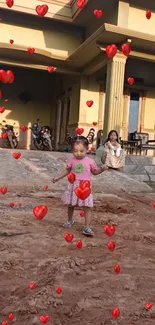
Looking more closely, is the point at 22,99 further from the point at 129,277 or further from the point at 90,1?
the point at 129,277

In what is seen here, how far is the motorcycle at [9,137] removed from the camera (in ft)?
43.9

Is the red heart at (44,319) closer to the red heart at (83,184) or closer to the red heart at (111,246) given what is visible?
the red heart at (111,246)

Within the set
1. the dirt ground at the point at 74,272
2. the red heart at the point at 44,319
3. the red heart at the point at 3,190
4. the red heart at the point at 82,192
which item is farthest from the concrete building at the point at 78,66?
the red heart at the point at 44,319

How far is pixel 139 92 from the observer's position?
1379 centimetres

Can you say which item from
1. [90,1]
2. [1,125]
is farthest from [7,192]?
[1,125]

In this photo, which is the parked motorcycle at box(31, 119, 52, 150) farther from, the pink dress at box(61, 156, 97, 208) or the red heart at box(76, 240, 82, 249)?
the red heart at box(76, 240, 82, 249)

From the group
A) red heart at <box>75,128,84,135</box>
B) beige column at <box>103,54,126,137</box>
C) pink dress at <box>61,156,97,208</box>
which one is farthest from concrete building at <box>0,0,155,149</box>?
pink dress at <box>61,156,97,208</box>

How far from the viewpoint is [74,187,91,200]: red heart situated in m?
3.95

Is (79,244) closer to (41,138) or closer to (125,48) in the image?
(125,48)

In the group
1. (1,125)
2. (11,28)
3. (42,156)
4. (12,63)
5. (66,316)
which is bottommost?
(66,316)

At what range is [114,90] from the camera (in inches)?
405

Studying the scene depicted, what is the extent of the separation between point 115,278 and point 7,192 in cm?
393

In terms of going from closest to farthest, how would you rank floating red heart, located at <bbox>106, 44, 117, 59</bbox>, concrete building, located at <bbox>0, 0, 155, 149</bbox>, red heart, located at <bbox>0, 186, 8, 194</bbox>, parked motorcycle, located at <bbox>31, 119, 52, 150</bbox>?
red heart, located at <bbox>0, 186, 8, 194</bbox> < floating red heart, located at <bbox>106, 44, 117, 59</bbox> < concrete building, located at <bbox>0, 0, 155, 149</bbox> < parked motorcycle, located at <bbox>31, 119, 52, 150</bbox>

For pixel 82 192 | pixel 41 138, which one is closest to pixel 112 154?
pixel 82 192
